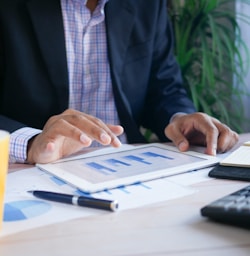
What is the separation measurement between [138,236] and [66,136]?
0.38 metres

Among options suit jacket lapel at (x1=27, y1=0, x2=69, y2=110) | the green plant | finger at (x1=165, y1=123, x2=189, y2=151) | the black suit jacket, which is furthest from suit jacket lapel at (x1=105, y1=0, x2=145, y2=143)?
the green plant

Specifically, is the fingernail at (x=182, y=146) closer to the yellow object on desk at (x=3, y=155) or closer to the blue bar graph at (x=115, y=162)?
the blue bar graph at (x=115, y=162)

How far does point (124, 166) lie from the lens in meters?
0.82

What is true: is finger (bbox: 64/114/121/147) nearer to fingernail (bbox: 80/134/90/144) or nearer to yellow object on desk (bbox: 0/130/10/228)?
fingernail (bbox: 80/134/90/144)

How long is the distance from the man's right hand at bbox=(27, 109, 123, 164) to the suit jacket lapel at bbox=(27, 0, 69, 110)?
28 cm

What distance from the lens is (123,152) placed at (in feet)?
3.08

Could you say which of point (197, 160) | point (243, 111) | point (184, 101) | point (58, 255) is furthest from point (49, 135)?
point (243, 111)

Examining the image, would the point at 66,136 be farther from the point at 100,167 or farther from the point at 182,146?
the point at 182,146

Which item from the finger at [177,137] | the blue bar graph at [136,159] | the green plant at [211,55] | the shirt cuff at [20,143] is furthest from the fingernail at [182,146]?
the green plant at [211,55]

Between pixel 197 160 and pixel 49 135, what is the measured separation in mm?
286

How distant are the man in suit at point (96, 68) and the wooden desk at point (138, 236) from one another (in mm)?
418

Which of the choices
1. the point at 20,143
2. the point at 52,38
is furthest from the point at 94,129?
the point at 52,38

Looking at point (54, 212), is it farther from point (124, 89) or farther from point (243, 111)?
point (243, 111)

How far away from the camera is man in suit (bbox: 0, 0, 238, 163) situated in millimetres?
1150
